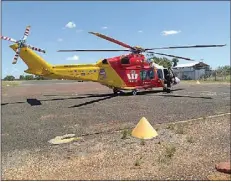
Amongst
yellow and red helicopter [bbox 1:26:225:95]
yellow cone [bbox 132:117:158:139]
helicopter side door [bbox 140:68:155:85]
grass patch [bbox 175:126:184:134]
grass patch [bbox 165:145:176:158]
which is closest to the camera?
grass patch [bbox 165:145:176:158]

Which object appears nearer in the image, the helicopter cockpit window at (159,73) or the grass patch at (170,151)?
the grass patch at (170,151)

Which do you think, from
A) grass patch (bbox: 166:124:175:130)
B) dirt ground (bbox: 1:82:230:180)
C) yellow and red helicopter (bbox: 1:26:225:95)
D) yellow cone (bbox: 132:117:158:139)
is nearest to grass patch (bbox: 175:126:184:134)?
dirt ground (bbox: 1:82:230:180)

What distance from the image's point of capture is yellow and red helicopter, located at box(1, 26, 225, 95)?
71.9 ft

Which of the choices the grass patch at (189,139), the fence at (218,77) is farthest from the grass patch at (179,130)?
the fence at (218,77)

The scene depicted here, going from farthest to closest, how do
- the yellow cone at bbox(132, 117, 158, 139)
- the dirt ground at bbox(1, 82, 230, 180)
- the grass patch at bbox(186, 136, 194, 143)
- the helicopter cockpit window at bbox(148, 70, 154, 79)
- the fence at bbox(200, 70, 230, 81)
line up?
the fence at bbox(200, 70, 230, 81) → the helicopter cockpit window at bbox(148, 70, 154, 79) → the yellow cone at bbox(132, 117, 158, 139) → the grass patch at bbox(186, 136, 194, 143) → the dirt ground at bbox(1, 82, 230, 180)

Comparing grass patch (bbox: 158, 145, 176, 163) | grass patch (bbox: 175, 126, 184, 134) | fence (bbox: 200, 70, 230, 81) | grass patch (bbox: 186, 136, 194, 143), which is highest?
fence (bbox: 200, 70, 230, 81)

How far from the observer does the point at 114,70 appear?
23.5m

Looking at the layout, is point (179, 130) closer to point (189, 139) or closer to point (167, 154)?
point (189, 139)

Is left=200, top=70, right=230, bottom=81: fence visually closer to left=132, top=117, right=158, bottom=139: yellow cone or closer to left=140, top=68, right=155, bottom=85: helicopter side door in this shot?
left=140, top=68, right=155, bottom=85: helicopter side door

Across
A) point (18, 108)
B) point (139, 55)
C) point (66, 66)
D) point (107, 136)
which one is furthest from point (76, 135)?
point (139, 55)

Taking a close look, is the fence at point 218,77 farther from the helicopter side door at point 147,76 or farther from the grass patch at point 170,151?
the grass patch at point 170,151

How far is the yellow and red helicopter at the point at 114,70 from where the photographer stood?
21922 millimetres

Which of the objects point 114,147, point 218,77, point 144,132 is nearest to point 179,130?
point 144,132

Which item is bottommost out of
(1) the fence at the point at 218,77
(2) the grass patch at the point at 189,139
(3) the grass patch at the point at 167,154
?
(3) the grass patch at the point at 167,154
